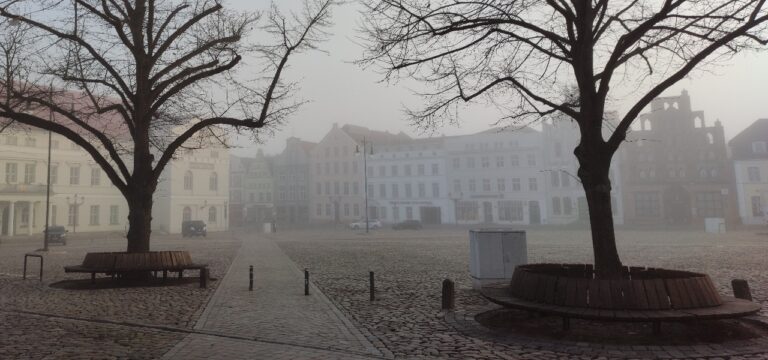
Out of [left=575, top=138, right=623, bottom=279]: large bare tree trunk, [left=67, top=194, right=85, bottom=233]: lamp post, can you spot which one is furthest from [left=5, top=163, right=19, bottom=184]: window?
[left=575, top=138, right=623, bottom=279]: large bare tree trunk

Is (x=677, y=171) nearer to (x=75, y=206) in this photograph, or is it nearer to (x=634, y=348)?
(x=634, y=348)

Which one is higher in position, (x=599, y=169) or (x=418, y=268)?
(x=599, y=169)

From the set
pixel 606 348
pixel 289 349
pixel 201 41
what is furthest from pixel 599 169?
pixel 201 41

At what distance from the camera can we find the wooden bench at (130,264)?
41.1ft

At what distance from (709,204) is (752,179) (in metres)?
4.91

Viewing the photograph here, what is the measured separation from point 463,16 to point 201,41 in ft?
31.9

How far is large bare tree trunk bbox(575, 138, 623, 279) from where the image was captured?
7793 mm

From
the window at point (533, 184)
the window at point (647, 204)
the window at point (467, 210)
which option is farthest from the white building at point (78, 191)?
the window at point (647, 204)

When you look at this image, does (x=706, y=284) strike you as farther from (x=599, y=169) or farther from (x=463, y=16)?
(x=463, y=16)

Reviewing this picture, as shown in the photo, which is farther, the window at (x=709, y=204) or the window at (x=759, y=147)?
the window at (x=759, y=147)

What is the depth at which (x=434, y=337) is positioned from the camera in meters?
6.93

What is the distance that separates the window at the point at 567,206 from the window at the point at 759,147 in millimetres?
19379

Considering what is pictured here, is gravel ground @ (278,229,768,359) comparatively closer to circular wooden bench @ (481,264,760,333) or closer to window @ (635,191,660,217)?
circular wooden bench @ (481,264,760,333)

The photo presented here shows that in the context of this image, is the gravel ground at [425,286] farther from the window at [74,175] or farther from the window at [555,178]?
the window at [74,175]
